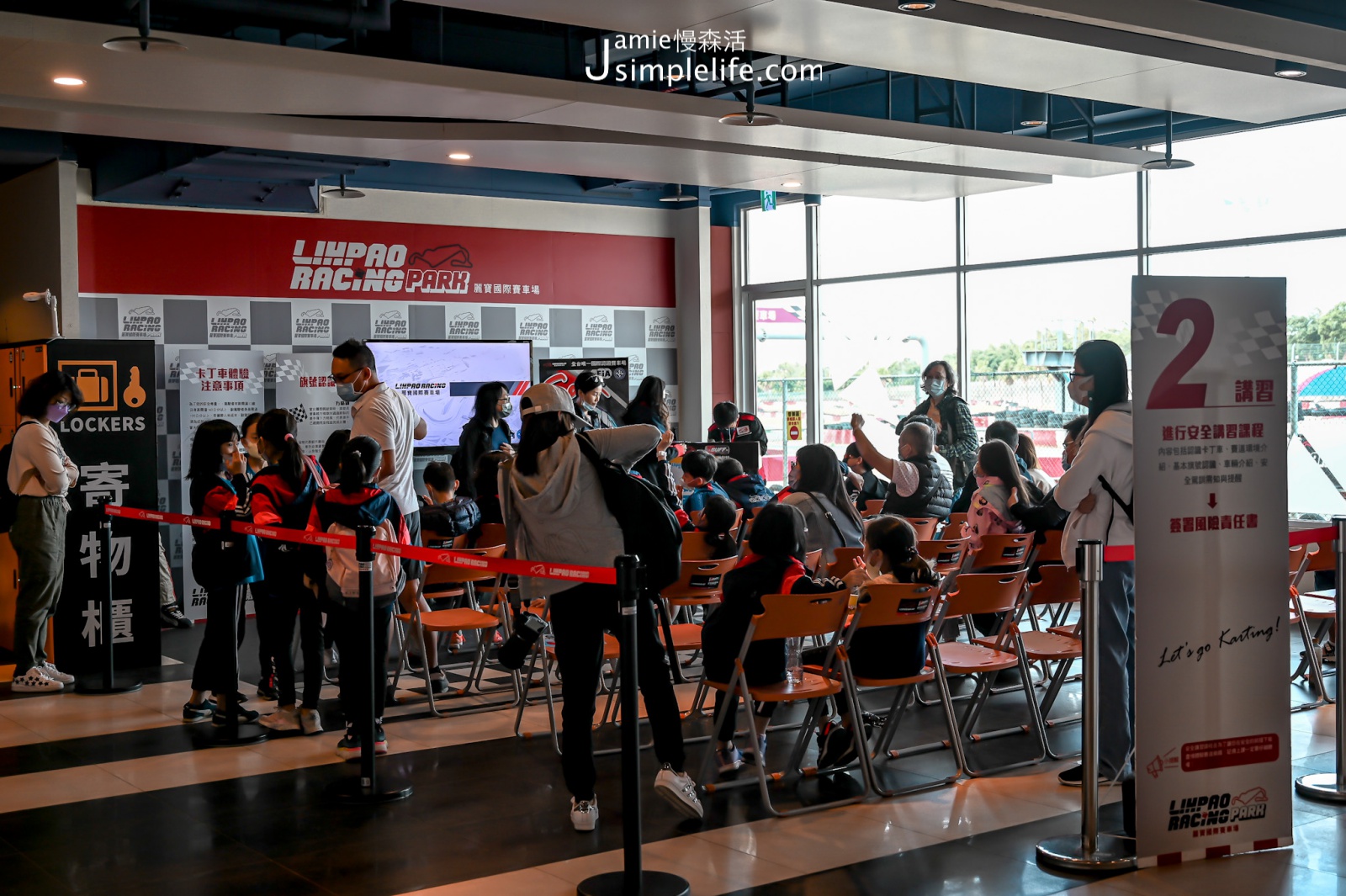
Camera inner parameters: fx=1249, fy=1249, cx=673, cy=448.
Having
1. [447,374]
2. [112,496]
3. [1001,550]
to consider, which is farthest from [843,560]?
[447,374]

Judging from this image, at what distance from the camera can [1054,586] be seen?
→ 532 cm

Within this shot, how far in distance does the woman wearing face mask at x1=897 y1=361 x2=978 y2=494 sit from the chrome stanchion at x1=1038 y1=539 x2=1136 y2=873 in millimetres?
4875

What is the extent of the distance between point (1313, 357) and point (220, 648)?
7.72 m

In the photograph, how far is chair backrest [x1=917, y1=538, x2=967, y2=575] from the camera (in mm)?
6145

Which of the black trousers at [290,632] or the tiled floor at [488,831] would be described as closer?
the tiled floor at [488,831]

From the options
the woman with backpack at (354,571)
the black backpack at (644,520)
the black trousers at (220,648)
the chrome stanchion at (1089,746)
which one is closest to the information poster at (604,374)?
the black trousers at (220,648)

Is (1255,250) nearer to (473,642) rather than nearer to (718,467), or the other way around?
(718,467)

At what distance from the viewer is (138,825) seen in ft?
14.4

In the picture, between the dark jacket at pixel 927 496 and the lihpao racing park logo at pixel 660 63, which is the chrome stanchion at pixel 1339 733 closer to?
the dark jacket at pixel 927 496

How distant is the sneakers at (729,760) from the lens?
489cm

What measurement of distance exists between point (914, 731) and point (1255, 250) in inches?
221

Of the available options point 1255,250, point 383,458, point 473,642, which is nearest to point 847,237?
point 1255,250

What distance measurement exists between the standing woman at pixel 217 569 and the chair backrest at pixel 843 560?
2677 mm

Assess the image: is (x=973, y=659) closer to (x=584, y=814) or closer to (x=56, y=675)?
(x=584, y=814)
